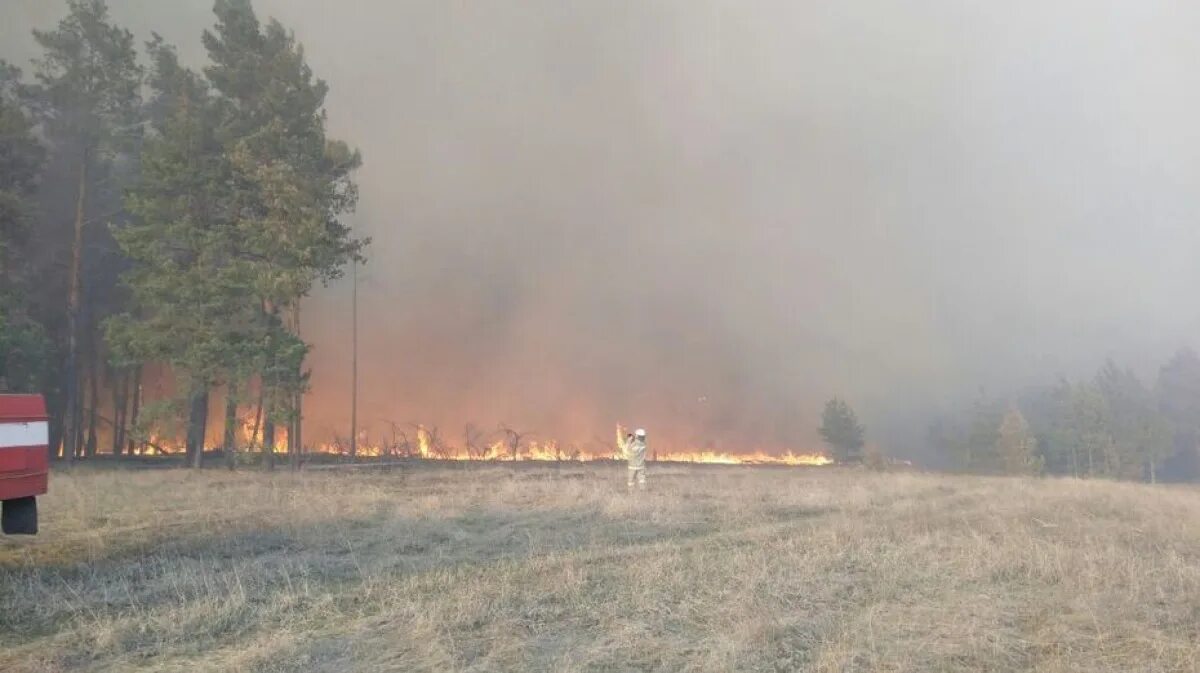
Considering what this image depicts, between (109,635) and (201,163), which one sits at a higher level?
(201,163)

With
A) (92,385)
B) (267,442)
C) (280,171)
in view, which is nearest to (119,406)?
(92,385)

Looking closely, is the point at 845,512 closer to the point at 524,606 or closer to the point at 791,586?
the point at 791,586

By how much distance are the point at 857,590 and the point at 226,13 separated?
3095 centimetres

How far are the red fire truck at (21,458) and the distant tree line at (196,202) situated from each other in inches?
726

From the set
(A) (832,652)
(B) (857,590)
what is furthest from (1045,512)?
(A) (832,652)

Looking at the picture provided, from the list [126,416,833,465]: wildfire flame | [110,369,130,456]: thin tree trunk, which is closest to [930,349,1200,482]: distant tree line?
[126,416,833,465]: wildfire flame

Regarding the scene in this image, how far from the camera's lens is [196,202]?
96.1 ft

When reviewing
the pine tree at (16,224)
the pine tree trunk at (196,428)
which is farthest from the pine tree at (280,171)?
the pine tree at (16,224)

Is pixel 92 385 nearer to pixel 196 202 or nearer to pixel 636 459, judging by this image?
pixel 196 202

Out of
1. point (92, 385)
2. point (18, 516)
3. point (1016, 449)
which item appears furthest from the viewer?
point (1016, 449)

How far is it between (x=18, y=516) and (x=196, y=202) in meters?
23.0

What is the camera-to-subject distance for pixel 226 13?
99.4 ft

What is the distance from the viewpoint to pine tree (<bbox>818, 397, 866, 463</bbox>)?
73.8 meters

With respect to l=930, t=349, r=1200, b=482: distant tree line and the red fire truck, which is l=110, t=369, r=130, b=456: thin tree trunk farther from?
l=930, t=349, r=1200, b=482: distant tree line
